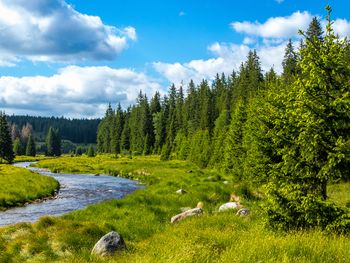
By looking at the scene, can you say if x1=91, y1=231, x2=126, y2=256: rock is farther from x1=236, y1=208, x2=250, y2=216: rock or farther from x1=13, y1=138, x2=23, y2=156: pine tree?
x1=13, y1=138, x2=23, y2=156: pine tree

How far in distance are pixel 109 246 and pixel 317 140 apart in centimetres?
840

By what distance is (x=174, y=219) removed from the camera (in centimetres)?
2148

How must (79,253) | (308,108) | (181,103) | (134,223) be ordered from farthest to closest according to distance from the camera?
(181,103), (134,223), (79,253), (308,108)

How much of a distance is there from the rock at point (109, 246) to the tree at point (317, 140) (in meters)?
5.81

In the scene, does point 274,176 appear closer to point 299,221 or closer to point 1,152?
point 299,221

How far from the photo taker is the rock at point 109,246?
14352 millimetres

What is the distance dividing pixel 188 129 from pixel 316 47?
9289 cm

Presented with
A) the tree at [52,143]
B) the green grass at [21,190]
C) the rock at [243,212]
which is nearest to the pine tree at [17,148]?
the tree at [52,143]

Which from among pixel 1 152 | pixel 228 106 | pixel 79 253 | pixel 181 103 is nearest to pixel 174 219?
pixel 79 253

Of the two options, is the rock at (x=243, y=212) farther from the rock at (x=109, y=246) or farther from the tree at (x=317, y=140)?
the rock at (x=109, y=246)

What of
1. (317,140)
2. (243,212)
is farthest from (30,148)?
(317,140)

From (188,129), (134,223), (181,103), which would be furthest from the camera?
(181,103)

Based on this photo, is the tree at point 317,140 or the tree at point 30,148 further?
the tree at point 30,148

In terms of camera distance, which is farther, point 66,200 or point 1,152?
point 1,152
